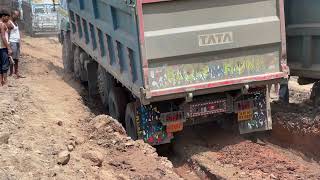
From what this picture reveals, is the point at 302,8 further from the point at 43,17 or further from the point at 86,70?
the point at 43,17

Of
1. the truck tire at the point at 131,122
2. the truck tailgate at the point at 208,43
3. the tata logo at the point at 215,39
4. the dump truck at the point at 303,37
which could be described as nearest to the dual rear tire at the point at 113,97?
the truck tire at the point at 131,122

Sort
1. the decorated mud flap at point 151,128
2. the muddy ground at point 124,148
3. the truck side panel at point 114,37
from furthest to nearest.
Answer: the decorated mud flap at point 151,128
the truck side panel at point 114,37
the muddy ground at point 124,148

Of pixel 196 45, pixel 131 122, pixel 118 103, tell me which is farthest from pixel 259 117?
pixel 118 103

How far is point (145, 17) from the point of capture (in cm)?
690

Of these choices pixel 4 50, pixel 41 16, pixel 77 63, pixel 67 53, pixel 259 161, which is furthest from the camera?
pixel 41 16

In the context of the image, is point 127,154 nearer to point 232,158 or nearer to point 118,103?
point 232,158

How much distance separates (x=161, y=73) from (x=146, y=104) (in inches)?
18.1

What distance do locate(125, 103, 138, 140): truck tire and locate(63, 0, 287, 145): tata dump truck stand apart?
2cm

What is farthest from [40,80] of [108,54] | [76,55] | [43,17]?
[43,17]

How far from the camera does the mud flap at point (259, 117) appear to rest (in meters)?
8.06

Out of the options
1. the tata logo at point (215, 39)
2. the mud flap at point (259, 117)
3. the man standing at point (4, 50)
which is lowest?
the mud flap at point (259, 117)

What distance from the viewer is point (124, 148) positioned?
7086 mm

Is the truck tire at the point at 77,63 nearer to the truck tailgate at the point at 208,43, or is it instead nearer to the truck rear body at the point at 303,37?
the truck rear body at the point at 303,37

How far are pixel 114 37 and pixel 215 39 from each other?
5.67ft
